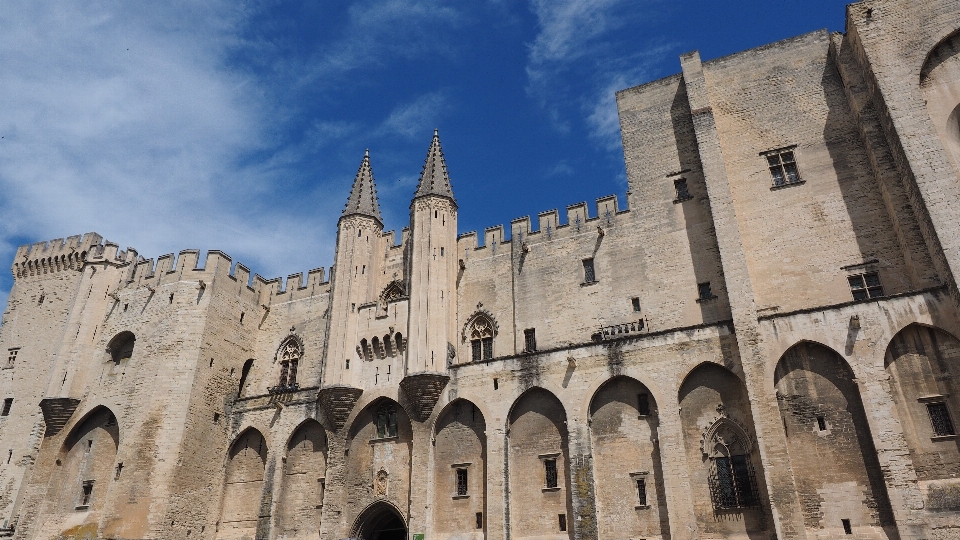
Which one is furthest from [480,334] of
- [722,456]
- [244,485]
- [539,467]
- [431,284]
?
[244,485]

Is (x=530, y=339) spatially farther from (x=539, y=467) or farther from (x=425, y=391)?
(x=539, y=467)

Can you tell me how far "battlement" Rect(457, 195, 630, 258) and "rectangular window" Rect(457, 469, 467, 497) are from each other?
887cm

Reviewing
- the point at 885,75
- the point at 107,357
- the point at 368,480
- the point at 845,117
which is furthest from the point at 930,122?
the point at 107,357

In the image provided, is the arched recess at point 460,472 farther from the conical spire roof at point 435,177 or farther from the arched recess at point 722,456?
the conical spire roof at point 435,177

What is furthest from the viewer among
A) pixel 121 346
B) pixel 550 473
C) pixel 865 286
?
pixel 121 346

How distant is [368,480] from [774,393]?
13722mm

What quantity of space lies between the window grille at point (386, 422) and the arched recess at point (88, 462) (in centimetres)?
1039

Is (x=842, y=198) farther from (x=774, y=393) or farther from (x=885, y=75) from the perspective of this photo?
(x=774, y=393)

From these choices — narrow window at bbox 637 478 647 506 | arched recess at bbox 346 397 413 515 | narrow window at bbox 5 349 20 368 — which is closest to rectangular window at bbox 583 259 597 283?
narrow window at bbox 637 478 647 506

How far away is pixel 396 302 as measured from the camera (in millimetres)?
25391

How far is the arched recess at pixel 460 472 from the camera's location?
70.0 feet

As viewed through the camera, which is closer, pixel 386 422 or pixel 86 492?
pixel 386 422

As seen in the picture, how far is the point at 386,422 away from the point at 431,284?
5.31 m

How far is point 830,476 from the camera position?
55.8 feet
